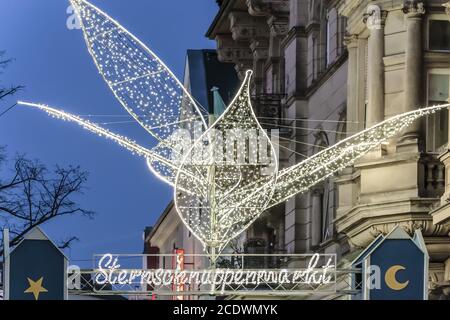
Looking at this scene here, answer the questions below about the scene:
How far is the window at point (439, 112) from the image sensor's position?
37.8 m

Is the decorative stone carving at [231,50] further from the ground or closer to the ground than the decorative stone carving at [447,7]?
further from the ground

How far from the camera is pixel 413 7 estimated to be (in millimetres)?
37562

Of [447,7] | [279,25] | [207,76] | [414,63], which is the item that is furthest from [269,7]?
[207,76]

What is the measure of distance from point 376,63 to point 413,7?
4.75 feet

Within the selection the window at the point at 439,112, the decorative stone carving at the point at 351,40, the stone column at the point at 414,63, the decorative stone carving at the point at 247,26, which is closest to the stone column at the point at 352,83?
the decorative stone carving at the point at 351,40

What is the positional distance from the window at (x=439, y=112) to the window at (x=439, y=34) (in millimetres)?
524

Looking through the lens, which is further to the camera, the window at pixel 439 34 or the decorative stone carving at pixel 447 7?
the window at pixel 439 34

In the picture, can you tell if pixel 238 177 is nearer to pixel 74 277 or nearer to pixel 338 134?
pixel 338 134

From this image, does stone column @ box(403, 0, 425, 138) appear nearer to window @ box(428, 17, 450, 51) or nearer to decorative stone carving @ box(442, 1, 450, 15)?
window @ box(428, 17, 450, 51)

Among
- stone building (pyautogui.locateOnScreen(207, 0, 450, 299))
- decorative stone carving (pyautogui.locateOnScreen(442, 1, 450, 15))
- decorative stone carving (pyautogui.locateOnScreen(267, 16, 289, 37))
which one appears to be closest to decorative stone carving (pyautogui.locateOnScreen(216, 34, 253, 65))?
decorative stone carving (pyautogui.locateOnScreen(267, 16, 289, 37))

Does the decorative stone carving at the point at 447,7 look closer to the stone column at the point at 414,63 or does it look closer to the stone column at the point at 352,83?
the stone column at the point at 414,63

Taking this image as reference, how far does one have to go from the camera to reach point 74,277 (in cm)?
3541

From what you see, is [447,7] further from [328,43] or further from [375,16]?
[328,43]
